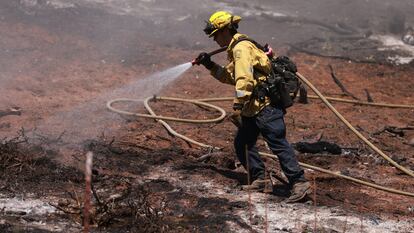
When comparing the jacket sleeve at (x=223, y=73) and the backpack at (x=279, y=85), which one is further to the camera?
the jacket sleeve at (x=223, y=73)

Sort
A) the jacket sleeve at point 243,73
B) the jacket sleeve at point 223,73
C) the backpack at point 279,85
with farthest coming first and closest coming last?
1. the jacket sleeve at point 223,73
2. the backpack at point 279,85
3. the jacket sleeve at point 243,73

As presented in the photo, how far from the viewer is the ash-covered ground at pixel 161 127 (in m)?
5.23

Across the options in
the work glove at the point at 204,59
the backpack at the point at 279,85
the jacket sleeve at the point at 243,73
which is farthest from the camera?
the work glove at the point at 204,59

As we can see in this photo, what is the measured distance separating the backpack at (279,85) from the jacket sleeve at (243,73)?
16 centimetres

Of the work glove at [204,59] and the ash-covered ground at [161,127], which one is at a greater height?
the work glove at [204,59]

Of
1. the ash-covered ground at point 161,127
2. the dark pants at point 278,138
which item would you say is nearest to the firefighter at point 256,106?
the dark pants at point 278,138

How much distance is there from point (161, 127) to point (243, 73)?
8.94ft

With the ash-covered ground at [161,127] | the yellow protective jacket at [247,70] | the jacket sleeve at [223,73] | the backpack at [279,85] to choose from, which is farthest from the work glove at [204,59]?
the ash-covered ground at [161,127]

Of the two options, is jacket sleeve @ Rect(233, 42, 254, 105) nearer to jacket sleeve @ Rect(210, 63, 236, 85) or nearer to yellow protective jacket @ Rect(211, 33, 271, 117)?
yellow protective jacket @ Rect(211, 33, 271, 117)

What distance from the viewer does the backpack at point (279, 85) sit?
221 inches

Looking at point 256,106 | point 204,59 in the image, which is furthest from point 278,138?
point 204,59

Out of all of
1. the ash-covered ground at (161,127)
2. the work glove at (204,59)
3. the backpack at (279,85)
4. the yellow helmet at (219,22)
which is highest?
the yellow helmet at (219,22)

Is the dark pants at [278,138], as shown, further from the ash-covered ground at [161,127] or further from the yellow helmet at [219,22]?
the yellow helmet at [219,22]

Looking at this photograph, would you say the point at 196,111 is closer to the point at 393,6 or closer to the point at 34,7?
the point at 34,7
